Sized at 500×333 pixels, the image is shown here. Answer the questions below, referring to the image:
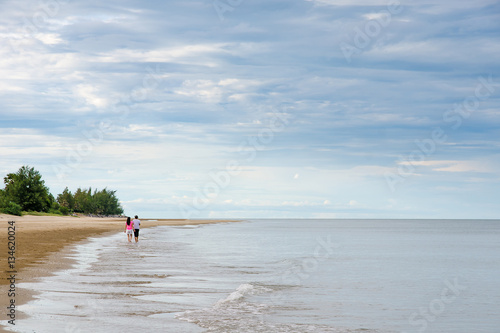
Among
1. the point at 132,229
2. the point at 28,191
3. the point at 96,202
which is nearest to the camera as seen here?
the point at 132,229

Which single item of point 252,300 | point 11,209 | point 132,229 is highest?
point 11,209

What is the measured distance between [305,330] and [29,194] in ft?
380

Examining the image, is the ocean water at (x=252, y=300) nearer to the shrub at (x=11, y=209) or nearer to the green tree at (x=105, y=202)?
the shrub at (x=11, y=209)

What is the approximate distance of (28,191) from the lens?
381 feet

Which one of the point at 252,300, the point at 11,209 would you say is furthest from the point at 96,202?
the point at 252,300

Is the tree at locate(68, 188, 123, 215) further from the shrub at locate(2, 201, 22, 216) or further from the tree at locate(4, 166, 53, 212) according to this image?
the shrub at locate(2, 201, 22, 216)

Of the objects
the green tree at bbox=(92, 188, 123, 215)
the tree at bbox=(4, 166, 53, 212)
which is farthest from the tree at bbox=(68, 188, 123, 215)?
the tree at bbox=(4, 166, 53, 212)

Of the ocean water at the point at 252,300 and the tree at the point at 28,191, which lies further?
the tree at the point at 28,191

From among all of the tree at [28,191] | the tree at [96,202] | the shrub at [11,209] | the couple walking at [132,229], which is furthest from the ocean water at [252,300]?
the tree at [96,202]

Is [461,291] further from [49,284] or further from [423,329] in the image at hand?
[49,284]

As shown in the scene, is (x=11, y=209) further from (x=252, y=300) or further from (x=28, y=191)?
(x=252, y=300)

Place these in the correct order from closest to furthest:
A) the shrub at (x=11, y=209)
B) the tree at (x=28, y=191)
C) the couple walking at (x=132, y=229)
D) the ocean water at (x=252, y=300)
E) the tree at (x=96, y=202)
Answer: the ocean water at (x=252, y=300), the couple walking at (x=132, y=229), the shrub at (x=11, y=209), the tree at (x=28, y=191), the tree at (x=96, y=202)

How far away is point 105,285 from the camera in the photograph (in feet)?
55.7

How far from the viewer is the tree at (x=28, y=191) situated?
114 metres
